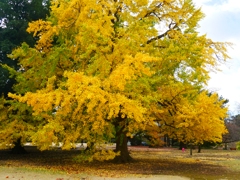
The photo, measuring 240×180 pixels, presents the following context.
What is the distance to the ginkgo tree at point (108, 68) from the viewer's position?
11.6 metres

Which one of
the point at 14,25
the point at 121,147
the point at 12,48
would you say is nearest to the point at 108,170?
the point at 121,147

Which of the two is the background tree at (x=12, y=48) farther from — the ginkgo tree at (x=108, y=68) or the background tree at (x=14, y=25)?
the ginkgo tree at (x=108, y=68)

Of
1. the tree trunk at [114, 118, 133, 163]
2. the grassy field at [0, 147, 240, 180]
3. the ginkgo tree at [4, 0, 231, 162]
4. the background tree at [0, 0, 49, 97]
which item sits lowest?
the grassy field at [0, 147, 240, 180]

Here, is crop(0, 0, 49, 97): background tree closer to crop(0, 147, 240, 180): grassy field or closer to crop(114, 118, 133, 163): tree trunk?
crop(0, 147, 240, 180): grassy field

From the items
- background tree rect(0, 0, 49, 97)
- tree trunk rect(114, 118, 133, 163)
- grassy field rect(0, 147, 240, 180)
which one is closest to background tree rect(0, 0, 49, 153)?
background tree rect(0, 0, 49, 97)

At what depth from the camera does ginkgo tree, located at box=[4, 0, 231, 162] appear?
1163 centimetres

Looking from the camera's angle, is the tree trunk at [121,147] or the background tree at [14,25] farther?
the background tree at [14,25]

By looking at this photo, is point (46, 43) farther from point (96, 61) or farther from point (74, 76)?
point (74, 76)

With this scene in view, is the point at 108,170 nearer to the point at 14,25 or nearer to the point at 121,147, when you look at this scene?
the point at 121,147

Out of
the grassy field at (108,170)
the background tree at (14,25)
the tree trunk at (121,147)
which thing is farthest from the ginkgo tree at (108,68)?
the background tree at (14,25)

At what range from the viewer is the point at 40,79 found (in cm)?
1658

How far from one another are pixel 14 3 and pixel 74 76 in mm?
12514

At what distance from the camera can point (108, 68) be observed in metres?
12.5

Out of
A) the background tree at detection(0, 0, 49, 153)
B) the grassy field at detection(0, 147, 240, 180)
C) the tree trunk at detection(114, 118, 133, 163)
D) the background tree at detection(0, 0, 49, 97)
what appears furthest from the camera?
the background tree at detection(0, 0, 49, 97)
